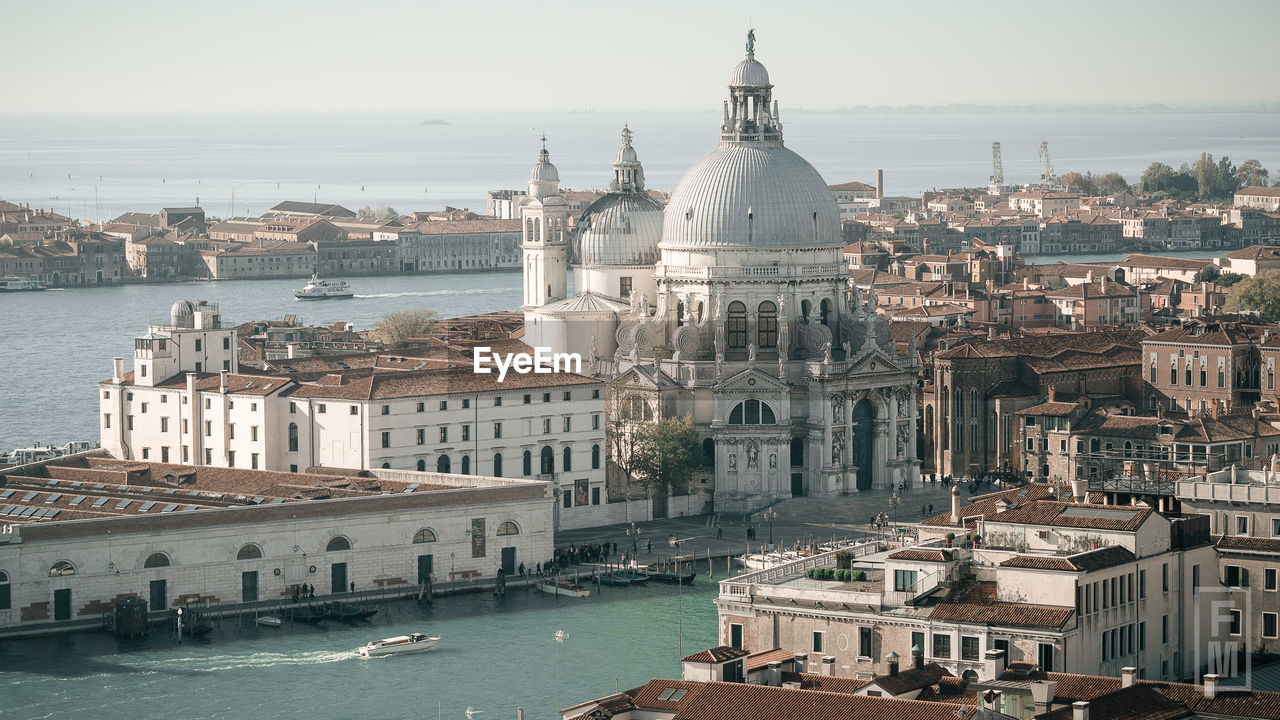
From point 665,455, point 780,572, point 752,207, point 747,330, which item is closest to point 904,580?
point 780,572

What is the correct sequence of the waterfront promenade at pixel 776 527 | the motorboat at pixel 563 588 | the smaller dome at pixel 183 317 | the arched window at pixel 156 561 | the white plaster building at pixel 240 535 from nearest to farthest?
the white plaster building at pixel 240 535, the arched window at pixel 156 561, the motorboat at pixel 563 588, the waterfront promenade at pixel 776 527, the smaller dome at pixel 183 317

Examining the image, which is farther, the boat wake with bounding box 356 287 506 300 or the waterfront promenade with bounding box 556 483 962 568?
the boat wake with bounding box 356 287 506 300

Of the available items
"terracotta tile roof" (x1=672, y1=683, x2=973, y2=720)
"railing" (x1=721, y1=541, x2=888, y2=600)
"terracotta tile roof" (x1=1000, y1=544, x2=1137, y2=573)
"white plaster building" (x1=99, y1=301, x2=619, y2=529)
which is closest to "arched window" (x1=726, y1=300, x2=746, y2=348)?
"white plaster building" (x1=99, y1=301, x2=619, y2=529)

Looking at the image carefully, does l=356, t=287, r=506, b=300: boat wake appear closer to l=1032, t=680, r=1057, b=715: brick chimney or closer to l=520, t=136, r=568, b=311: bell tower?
l=520, t=136, r=568, b=311: bell tower

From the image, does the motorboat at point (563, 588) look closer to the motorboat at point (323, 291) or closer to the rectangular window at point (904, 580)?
the rectangular window at point (904, 580)

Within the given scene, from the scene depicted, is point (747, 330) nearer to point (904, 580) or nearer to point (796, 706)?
point (904, 580)

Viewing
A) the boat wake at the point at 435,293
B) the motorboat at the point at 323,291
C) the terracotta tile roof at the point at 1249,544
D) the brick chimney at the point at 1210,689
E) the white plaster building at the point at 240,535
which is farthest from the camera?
the boat wake at the point at 435,293

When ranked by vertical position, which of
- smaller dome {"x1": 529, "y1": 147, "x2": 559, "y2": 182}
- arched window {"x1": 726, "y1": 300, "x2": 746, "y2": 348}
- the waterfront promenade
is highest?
smaller dome {"x1": 529, "y1": 147, "x2": 559, "y2": 182}

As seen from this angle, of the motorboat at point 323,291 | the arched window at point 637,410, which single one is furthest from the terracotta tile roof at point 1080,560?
the motorboat at point 323,291
